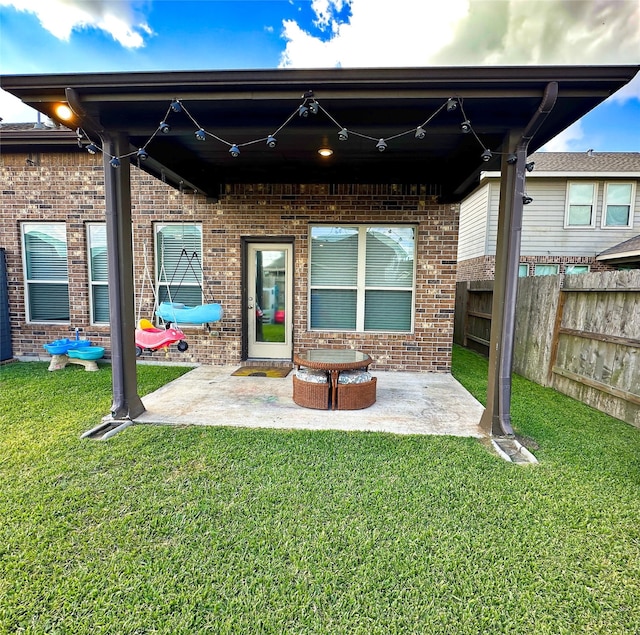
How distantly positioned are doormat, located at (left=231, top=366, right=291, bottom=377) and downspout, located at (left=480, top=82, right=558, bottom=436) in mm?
2982

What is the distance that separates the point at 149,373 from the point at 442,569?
4760mm

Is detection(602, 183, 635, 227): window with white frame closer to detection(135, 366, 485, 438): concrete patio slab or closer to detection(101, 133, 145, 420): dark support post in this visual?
detection(135, 366, 485, 438): concrete patio slab

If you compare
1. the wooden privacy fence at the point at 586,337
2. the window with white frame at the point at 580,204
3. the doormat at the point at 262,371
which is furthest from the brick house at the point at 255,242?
the window with white frame at the point at 580,204

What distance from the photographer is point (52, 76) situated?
9.15 ft

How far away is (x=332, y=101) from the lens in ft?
9.34

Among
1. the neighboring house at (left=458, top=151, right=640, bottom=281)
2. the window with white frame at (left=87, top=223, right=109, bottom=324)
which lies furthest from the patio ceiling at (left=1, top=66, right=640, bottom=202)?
the neighboring house at (left=458, top=151, right=640, bottom=281)

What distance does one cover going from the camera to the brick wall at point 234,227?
5469 mm

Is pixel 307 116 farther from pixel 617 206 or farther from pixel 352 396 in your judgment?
pixel 617 206

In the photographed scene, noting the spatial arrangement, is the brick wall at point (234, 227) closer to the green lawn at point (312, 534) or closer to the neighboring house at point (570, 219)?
the green lawn at point (312, 534)

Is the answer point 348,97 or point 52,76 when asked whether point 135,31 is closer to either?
point 52,76

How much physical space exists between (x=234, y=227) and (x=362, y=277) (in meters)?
2.24

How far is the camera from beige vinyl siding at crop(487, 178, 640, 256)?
9.38 m

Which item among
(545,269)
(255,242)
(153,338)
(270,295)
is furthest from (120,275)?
(545,269)

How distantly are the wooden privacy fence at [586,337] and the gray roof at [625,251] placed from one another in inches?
200
